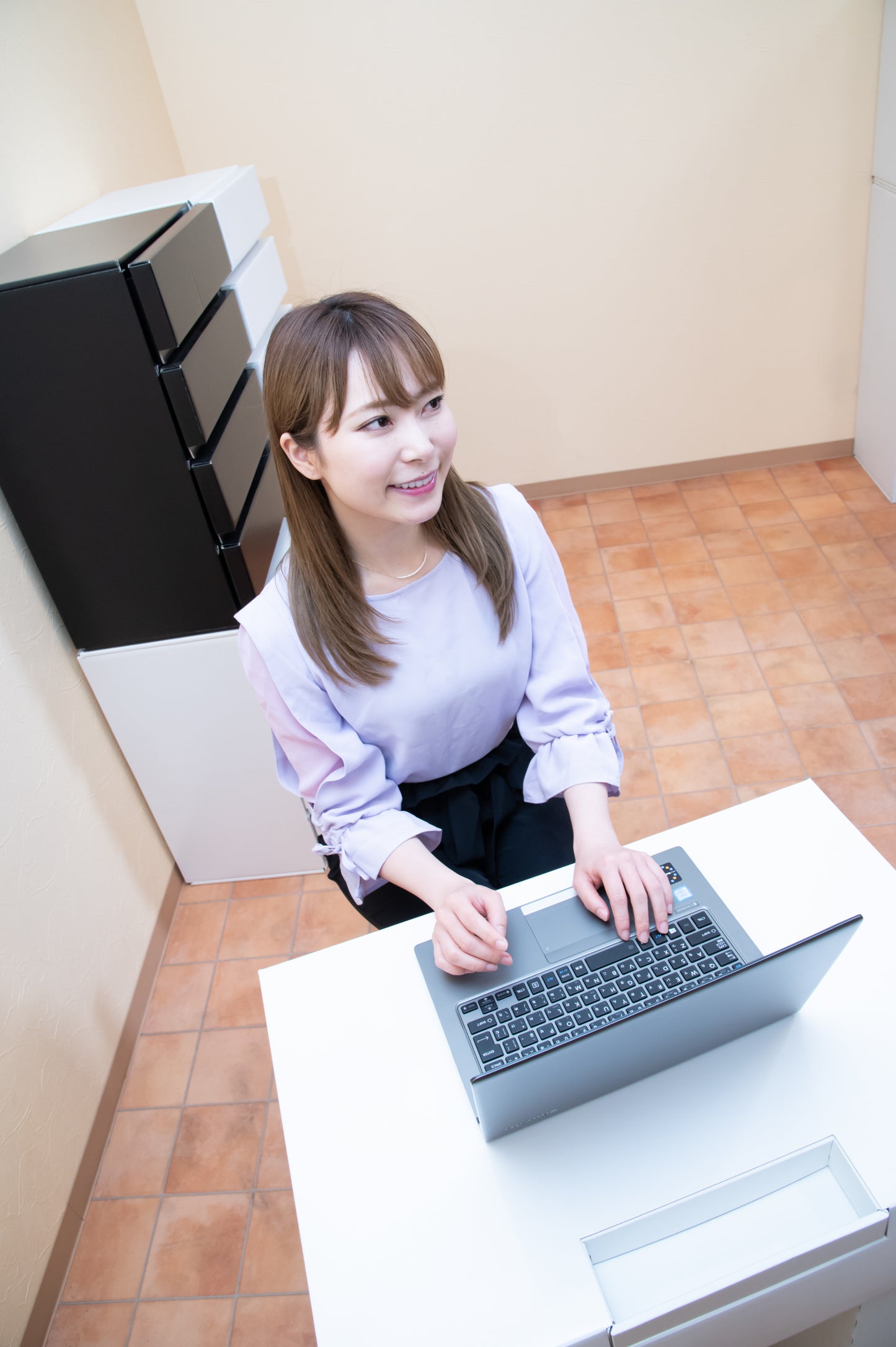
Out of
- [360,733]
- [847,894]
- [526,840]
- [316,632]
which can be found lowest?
[526,840]

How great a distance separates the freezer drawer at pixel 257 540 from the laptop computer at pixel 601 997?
3.18ft

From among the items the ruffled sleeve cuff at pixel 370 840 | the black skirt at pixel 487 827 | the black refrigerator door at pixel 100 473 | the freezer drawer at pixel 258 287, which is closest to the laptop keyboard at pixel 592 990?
the ruffled sleeve cuff at pixel 370 840

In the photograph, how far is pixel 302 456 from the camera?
117 cm

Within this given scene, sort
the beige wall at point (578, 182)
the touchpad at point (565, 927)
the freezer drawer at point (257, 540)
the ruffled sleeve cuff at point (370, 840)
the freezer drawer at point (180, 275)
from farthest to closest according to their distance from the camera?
the beige wall at point (578, 182) → the freezer drawer at point (257, 540) → the freezer drawer at point (180, 275) → the ruffled sleeve cuff at point (370, 840) → the touchpad at point (565, 927)

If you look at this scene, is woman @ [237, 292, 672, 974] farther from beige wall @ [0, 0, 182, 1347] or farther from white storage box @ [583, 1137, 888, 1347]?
beige wall @ [0, 0, 182, 1347]

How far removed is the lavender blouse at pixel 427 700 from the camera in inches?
50.1

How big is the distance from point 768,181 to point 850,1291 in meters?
3.05

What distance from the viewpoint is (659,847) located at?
114 cm

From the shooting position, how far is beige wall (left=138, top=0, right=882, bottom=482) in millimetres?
2662

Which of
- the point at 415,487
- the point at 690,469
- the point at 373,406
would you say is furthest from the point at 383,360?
the point at 690,469

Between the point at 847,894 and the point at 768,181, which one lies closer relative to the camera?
the point at 847,894

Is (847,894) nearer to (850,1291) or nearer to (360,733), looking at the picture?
(850,1291)

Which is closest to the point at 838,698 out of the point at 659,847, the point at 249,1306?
the point at 659,847

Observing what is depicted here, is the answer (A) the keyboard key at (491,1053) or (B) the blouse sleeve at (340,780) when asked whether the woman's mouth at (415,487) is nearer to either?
(B) the blouse sleeve at (340,780)
